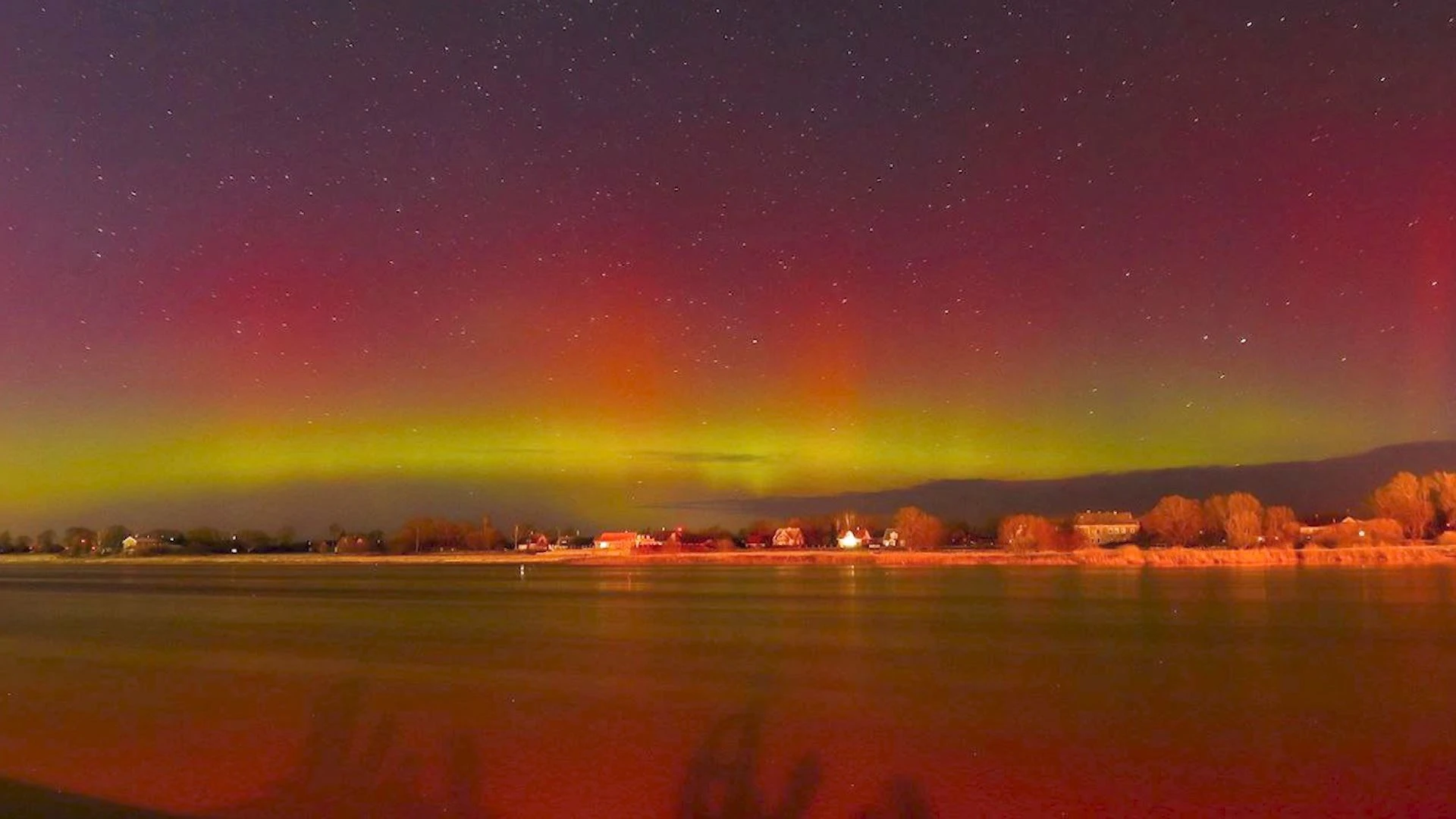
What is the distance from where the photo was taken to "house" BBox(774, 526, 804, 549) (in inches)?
5457

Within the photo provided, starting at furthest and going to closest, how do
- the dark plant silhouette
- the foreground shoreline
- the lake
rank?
the foreground shoreline, the lake, the dark plant silhouette

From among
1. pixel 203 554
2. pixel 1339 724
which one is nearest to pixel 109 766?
pixel 1339 724

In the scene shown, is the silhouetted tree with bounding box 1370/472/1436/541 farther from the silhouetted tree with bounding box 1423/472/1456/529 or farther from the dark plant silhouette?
the dark plant silhouette

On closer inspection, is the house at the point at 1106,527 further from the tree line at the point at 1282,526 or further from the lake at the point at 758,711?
the lake at the point at 758,711

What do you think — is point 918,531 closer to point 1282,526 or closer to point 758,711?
point 1282,526

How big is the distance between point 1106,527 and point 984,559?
61387mm

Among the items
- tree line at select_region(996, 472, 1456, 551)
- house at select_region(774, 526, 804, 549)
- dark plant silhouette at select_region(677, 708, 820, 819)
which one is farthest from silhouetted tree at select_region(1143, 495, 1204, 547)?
dark plant silhouette at select_region(677, 708, 820, 819)

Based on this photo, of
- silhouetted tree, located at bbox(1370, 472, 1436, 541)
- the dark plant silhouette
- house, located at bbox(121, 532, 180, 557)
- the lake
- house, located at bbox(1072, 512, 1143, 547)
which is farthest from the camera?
house, located at bbox(121, 532, 180, 557)

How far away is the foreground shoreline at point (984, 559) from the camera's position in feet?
220

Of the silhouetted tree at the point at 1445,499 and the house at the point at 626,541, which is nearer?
the silhouetted tree at the point at 1445,499

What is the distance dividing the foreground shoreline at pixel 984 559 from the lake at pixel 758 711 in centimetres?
3142

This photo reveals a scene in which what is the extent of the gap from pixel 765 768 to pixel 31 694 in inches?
576

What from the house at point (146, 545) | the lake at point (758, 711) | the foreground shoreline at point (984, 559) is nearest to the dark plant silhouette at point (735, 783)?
the lake at point (758, 711)

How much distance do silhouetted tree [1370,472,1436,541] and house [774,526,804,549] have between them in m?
60.4
